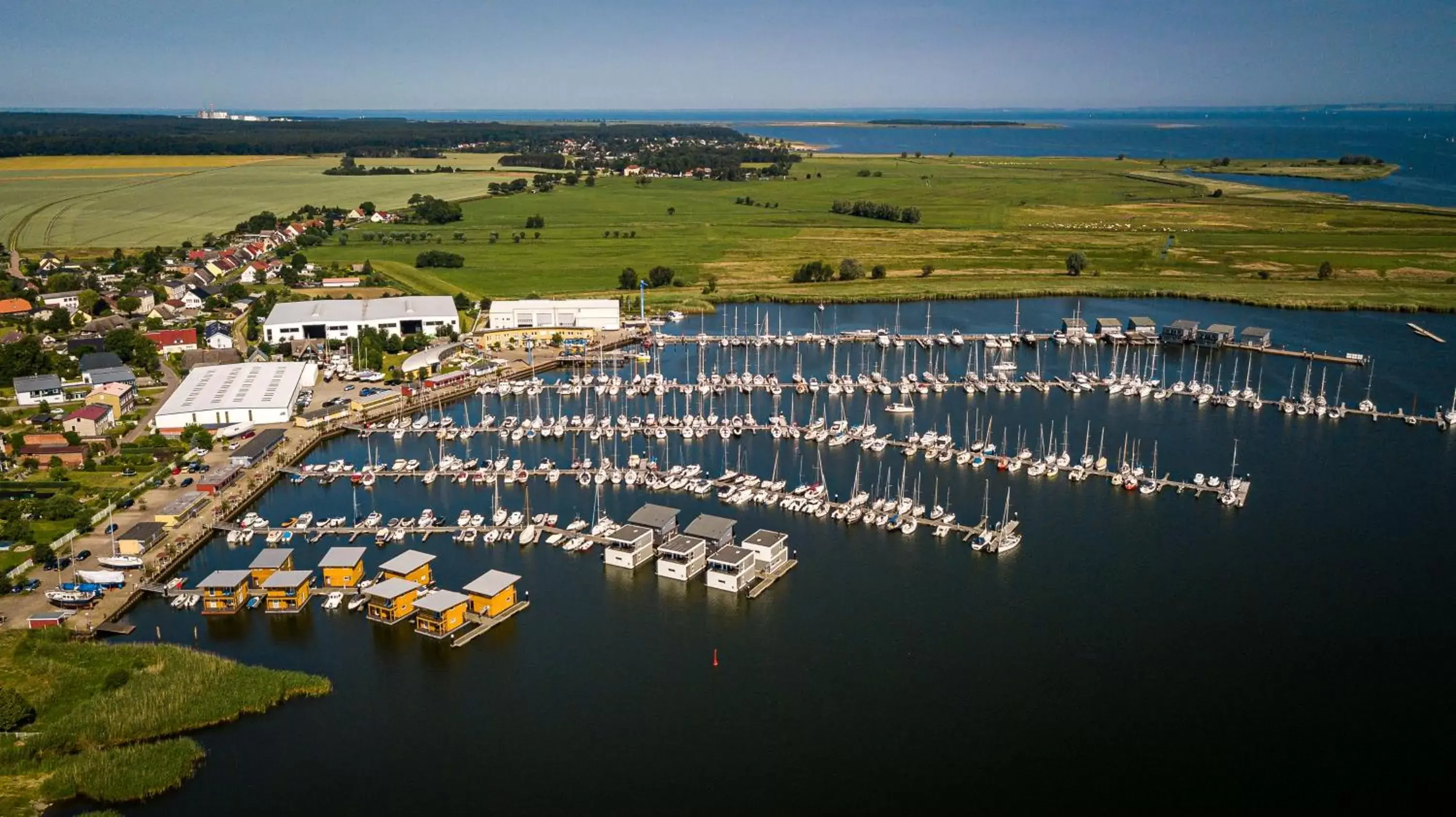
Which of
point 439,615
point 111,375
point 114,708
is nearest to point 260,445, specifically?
point 111,375

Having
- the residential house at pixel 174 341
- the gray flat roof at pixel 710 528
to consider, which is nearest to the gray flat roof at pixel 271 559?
the gray flat roof at pixel 710 528

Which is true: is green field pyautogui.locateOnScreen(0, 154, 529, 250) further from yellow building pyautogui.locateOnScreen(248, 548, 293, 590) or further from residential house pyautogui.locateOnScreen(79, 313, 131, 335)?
yellow building pyautogui.locateOnScreen(248, 548, 293, 590)

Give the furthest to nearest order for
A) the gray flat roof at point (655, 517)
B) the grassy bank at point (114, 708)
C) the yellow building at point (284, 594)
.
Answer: the gray flat roof at point (655, 517), the yellow building at point (284, 594), the grassy bank at point (114, 708)

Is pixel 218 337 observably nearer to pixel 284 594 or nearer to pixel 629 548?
pixel 284 594

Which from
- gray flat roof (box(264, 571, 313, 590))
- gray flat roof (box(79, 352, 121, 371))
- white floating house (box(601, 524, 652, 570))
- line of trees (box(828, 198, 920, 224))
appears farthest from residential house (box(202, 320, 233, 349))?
line of trees (box(828, 198, 920, 224))

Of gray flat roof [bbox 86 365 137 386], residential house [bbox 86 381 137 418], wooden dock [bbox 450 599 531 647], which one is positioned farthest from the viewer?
gray flat roof [bbox 86 365 137 386]

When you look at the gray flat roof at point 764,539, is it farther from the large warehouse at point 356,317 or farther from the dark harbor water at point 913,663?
the large warehouse at point 356,317
